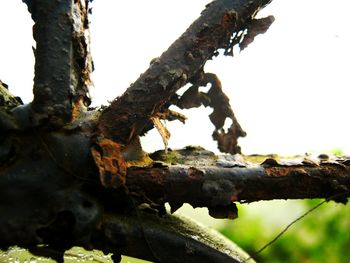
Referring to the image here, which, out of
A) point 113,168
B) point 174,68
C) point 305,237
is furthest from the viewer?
point 305,237

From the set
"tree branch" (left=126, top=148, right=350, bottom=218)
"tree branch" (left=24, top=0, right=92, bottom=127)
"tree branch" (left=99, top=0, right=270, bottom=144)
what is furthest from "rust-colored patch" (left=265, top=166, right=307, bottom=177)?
"tree branch" (left=24, top=0, right=92, bottom=127)

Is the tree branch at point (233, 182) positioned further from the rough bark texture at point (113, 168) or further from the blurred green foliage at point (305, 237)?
the blurred green foliage at point (305, 237)

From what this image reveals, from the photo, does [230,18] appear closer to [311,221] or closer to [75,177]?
[75,177]

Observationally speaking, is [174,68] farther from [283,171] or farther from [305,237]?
[305,237]

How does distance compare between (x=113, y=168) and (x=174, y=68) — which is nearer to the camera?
(x=113, y=168)

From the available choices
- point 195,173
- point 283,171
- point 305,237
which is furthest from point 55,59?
point 305,237

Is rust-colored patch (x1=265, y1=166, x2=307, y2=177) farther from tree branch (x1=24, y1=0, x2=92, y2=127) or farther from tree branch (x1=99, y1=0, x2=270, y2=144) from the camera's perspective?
tree branch (x1=24, y1=0, x2=92, y2=127)

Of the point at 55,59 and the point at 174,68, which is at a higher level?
the point at 174,68

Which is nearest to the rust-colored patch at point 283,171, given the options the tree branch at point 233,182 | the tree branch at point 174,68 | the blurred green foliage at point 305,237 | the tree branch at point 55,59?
the tree branch at point 233,182

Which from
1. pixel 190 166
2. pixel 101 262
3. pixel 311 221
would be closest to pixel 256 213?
pixel 311 221
